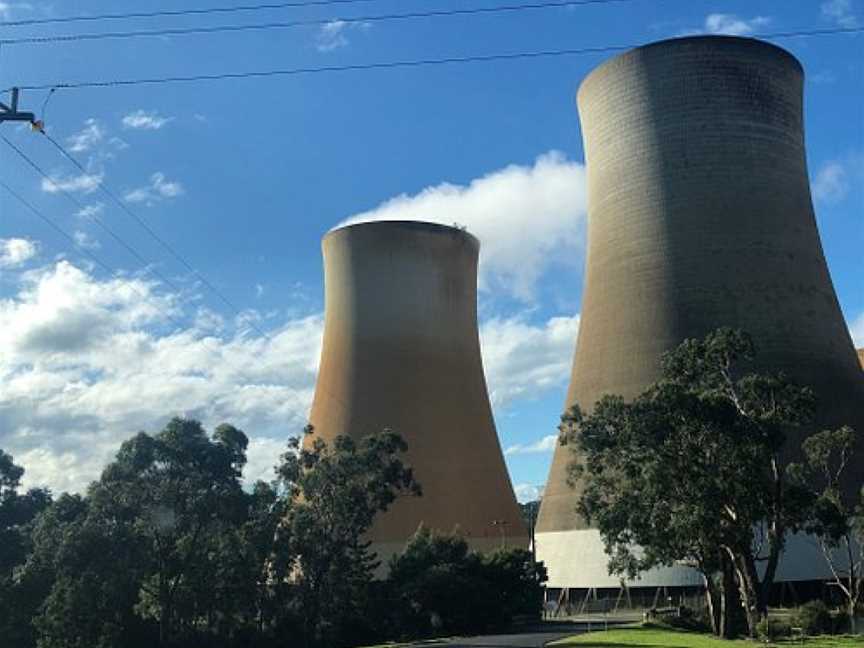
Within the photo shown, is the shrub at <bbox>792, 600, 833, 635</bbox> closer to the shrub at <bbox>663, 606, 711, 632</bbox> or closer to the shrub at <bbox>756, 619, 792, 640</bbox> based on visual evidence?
the shrub at <bbox>756, 619, 792, 640</bbox>

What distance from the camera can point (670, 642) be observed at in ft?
56.9

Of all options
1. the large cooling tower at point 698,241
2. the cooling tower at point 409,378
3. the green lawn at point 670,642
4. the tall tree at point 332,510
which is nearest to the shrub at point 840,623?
the green lawn at point 670,642

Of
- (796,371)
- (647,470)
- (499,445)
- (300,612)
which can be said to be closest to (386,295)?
(499,445)

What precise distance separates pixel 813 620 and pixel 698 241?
12.0 metres

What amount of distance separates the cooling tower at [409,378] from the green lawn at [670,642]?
1641 cm

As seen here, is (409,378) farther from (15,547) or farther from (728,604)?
(728,604)

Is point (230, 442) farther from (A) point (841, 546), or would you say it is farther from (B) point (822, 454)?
(A) point (841, 546)

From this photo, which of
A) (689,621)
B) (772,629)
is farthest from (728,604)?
(689,621)

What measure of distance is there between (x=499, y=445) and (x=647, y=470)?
21.8 metres

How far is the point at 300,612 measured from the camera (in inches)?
1083

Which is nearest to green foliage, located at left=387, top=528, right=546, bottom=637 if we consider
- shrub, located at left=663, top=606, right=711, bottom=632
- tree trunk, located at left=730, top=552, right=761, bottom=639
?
shrub, located at left=663, top=606, right=711, bottom=632

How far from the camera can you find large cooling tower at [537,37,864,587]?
2781 centimetres

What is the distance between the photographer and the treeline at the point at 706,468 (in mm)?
16812

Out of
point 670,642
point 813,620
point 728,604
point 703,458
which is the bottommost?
point 670,642
